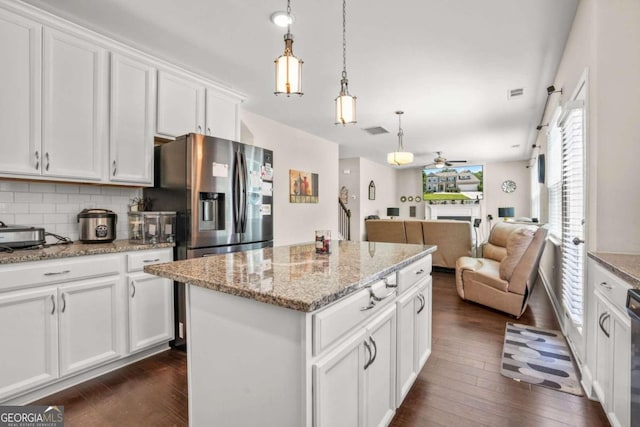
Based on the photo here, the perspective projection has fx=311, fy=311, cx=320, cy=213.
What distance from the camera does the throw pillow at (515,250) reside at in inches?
130

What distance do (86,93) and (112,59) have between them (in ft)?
1.20

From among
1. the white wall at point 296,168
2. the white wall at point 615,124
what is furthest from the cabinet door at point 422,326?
the white wall at point 296,168

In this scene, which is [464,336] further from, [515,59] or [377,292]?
[515,59]

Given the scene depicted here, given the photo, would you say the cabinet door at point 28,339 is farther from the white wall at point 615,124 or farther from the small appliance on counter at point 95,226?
the white wall at point 615,124

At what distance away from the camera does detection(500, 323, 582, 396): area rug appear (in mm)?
2121

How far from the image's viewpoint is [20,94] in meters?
2.08

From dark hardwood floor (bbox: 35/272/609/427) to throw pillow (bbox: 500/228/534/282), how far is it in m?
1.02

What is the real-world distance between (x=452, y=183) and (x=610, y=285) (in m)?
9.07

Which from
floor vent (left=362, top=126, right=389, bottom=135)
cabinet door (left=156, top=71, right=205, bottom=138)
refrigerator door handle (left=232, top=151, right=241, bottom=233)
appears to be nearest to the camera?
cabinet door (left=156, top=71, right=205, bottom=138)

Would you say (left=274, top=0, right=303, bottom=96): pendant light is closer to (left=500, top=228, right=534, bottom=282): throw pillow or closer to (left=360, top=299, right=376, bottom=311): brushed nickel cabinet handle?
(left=360, top=299, right=376, bottom=311): brushed nickel cabinet handle

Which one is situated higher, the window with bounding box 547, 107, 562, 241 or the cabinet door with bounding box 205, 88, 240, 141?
the cabinet door with bounding box 205, 88, 240, 141

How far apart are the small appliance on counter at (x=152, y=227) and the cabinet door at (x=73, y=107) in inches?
17.6

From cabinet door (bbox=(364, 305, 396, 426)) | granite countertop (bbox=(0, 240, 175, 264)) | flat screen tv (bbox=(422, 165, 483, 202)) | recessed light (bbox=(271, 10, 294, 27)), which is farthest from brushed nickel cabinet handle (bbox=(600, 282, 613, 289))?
flat screen tv (bbox=(422, 165, 483, 202))

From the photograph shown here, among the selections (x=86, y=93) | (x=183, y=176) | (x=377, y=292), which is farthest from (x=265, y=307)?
(x=86, y=93)
